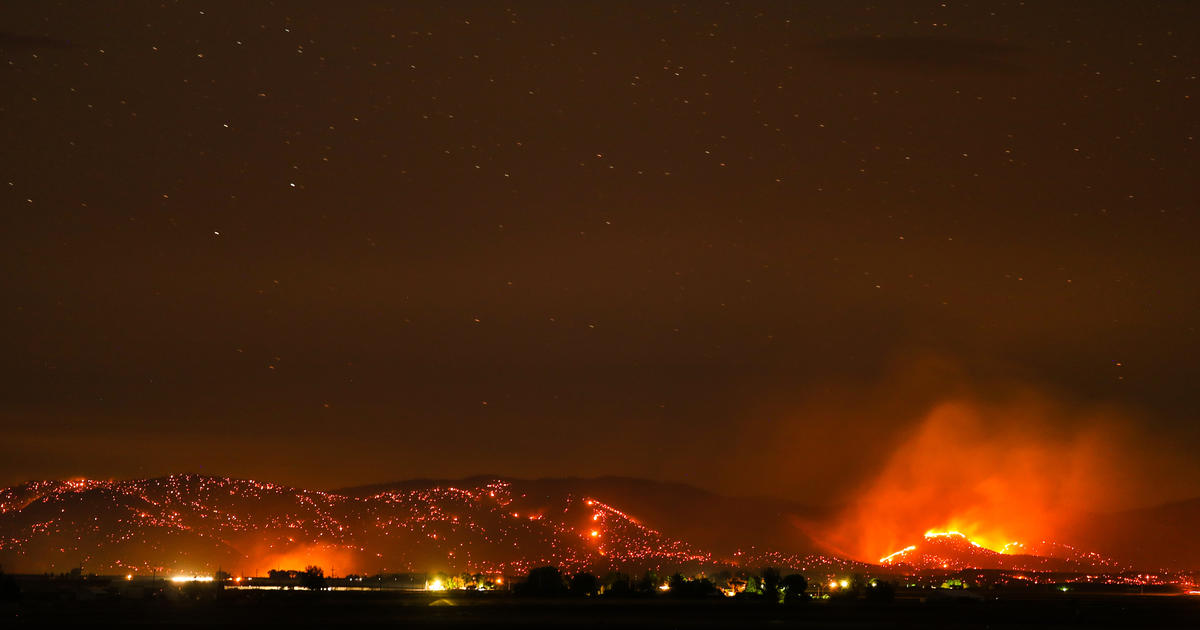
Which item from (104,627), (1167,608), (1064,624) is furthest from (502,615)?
(1167,608)

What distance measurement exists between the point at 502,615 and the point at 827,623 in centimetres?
1637

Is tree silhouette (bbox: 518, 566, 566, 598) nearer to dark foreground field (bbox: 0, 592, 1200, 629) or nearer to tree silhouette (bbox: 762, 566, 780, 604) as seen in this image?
dark foreground field (bbox: 0, 592, 1200, 629)

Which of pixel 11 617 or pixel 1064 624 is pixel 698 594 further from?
pixel 11 617

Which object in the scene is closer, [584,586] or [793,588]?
[793,588]

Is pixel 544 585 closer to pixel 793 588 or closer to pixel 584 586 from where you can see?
pixel 584 586

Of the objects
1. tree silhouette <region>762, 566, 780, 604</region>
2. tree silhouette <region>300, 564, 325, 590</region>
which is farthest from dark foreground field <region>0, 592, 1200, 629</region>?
tree silhouette <region>300, 564, 325, 590</region>

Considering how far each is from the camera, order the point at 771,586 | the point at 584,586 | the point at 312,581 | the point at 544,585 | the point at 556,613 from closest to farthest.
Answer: the point at 556,613 < the point at 771,586 < the point at 584,586 < the point at 544,585 < the point at 312,581

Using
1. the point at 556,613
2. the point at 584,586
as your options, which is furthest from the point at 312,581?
the point at 556,613

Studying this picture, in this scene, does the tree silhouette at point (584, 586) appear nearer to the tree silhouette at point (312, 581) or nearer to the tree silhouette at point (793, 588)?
the tree silhouette at point (793, 588)

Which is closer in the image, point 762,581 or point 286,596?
point 286,596

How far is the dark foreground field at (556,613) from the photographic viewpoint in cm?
6800

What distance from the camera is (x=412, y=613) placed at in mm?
75500

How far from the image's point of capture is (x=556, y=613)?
78.6 m

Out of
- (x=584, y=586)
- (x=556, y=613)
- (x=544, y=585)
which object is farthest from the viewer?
(x=544, y=585)
